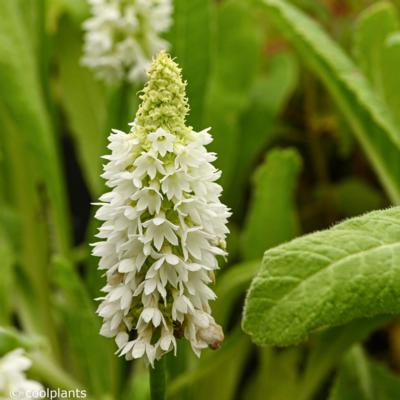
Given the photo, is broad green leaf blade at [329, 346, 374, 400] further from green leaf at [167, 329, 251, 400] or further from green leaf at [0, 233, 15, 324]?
green leaf at [0, 233, 15, 324]

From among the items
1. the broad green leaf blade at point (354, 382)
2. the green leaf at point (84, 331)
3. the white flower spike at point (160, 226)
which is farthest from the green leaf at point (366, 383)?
the white flower spike at point (160, 226)

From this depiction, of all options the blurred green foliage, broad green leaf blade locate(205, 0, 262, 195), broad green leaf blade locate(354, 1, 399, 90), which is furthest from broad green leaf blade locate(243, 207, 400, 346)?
broad green leaf blade locate(205, 0, 262, 195)

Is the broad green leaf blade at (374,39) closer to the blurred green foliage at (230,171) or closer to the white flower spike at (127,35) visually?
the blurred green foliage at (230,171)

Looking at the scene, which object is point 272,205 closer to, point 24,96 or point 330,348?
point 330,348

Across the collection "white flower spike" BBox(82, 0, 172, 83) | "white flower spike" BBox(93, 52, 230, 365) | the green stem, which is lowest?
the green stem

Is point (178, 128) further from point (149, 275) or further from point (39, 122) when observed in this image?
point (39, 122)

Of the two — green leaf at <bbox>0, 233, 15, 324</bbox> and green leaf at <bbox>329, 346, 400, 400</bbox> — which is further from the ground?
green leaf at <bbox>0, 233, 15, 324</bbox>
